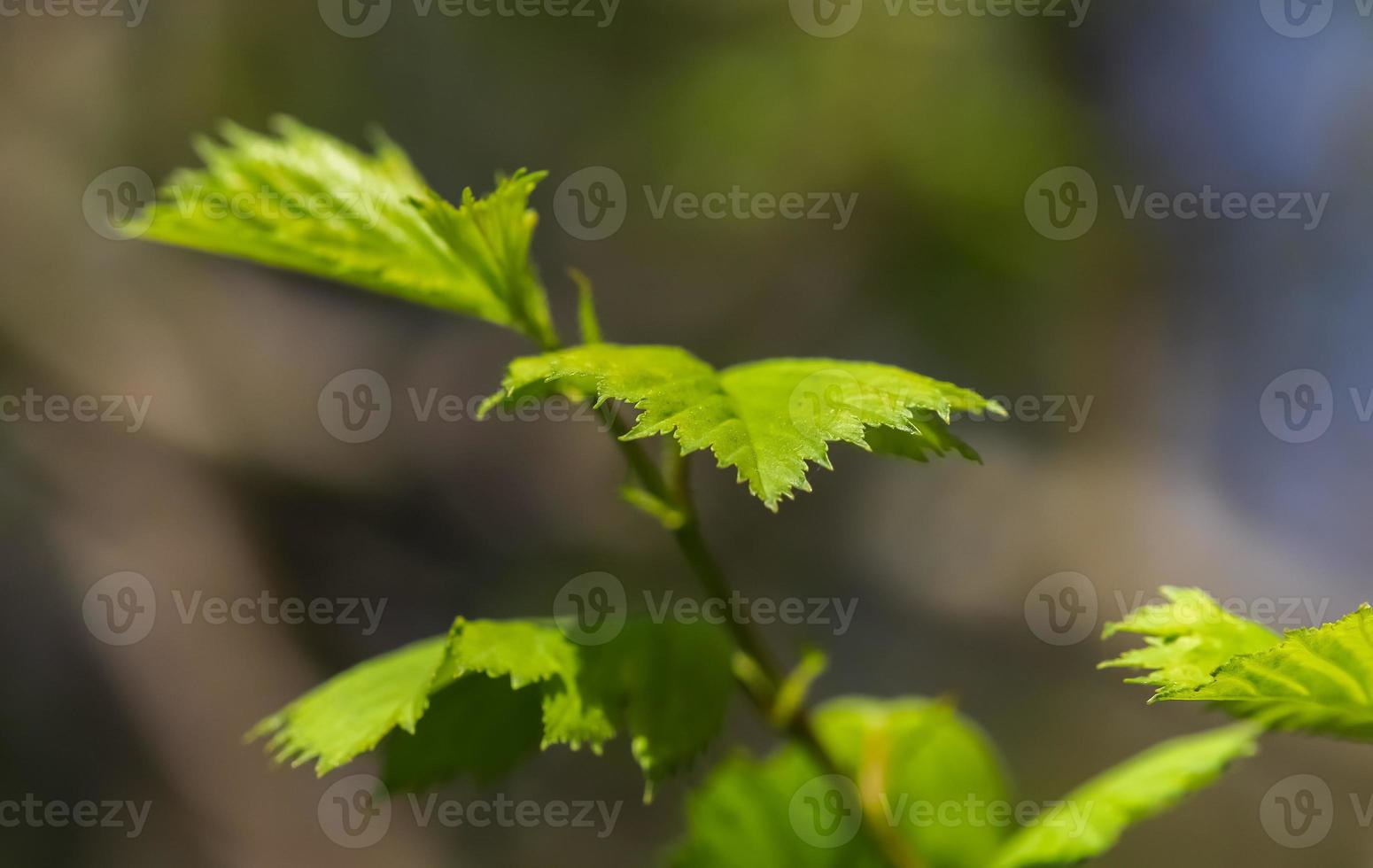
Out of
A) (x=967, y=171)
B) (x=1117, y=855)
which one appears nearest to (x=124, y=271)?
(x=967, y=171)

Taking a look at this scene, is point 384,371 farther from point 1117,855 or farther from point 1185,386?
point 1117,855

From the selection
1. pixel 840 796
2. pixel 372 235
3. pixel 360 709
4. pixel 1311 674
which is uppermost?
pixel 372 235

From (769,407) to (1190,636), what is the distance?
0.23 metres

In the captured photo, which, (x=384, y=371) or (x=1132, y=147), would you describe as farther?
(x=1132, y=147)

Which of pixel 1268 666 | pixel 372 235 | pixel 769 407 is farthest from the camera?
pixel 372 235

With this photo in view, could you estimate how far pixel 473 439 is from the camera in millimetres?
3209

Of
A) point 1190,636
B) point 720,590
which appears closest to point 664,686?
point 720,590

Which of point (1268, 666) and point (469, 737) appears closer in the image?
point (1268, 666)

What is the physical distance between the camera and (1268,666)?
0.43 m

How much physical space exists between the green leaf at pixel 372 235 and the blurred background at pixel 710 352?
199 cm

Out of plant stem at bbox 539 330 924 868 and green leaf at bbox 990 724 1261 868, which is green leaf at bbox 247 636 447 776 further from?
green leaf at bbox 990 724 1261 868

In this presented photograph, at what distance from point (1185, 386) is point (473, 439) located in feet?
7.67

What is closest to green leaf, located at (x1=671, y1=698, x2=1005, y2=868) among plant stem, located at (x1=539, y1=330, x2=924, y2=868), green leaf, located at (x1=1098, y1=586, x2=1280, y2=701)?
plant stem, located at (x1=539, y1=330, x2=924, y2=868)

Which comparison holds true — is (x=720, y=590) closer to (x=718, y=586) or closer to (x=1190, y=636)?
(x=718, y=586)
